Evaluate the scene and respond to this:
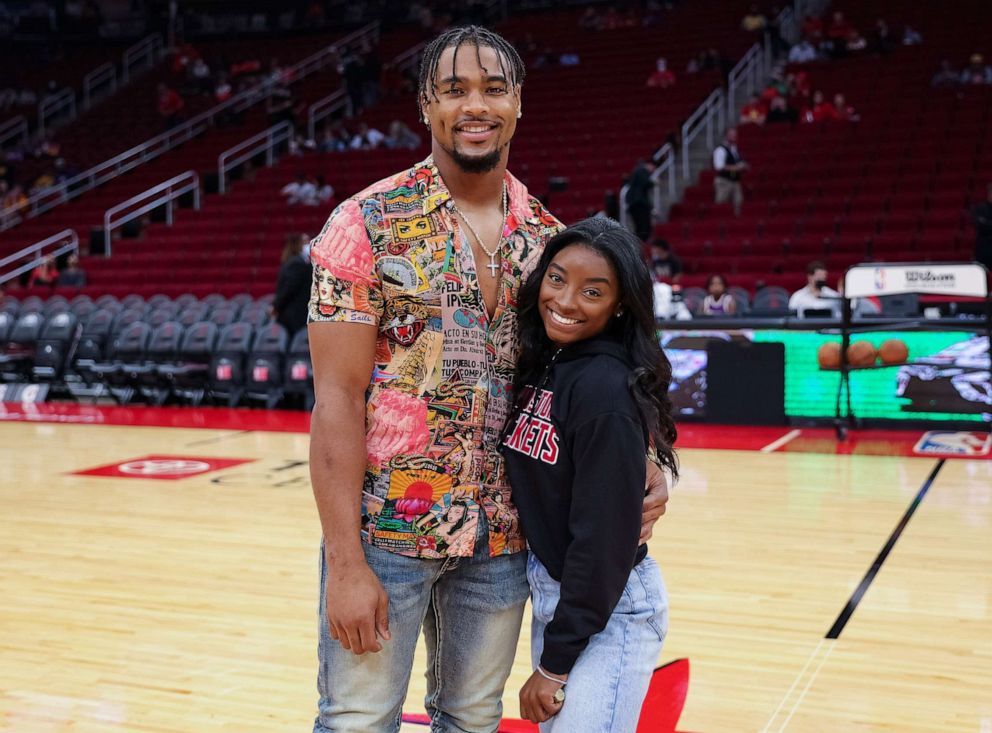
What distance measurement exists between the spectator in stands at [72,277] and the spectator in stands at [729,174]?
7.89 meters

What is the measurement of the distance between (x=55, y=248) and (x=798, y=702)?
15.9 metres

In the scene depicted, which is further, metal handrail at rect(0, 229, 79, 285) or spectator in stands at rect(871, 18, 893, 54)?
metal handrail at rect(0, 229, 79, 285)

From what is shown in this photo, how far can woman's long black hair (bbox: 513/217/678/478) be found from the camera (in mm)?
1860

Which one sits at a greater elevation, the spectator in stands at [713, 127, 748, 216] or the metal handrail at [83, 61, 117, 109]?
the metal handrail at [83, 61, 117, 109]

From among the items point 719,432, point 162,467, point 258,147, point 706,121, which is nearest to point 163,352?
point 162,467

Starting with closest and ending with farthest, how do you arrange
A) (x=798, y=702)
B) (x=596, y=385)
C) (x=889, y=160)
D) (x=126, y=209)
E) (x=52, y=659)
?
1. (x=596, y=385)
2. (x=798, y=702)
3. (x=52, y=659)
4. (x=889, y=160)
5. (x=126, y=209)

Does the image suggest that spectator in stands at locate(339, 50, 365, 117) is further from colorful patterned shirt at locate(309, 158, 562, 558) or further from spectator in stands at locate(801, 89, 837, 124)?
colorful patterned shirt at locate(309, 158, 562, 558)

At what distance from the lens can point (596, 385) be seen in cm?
177

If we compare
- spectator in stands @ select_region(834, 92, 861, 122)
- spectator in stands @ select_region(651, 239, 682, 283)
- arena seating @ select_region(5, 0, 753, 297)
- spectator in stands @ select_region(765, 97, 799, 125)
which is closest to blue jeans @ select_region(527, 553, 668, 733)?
spectator in stands @ select_region(651, 239, 682, 283)

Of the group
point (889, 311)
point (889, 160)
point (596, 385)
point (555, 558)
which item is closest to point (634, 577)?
point (555, 558)

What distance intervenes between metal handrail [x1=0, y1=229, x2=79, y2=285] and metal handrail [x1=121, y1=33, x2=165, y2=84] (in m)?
7.54

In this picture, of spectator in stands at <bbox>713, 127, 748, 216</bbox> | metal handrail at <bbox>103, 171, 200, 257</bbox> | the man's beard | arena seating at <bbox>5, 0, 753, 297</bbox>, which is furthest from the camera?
metal handrail at <bbox>103, 171, 200, 257</bbox>

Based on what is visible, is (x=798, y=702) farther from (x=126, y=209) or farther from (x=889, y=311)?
(x=126, y=209)

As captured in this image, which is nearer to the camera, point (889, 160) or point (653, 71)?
point (889, 160)
